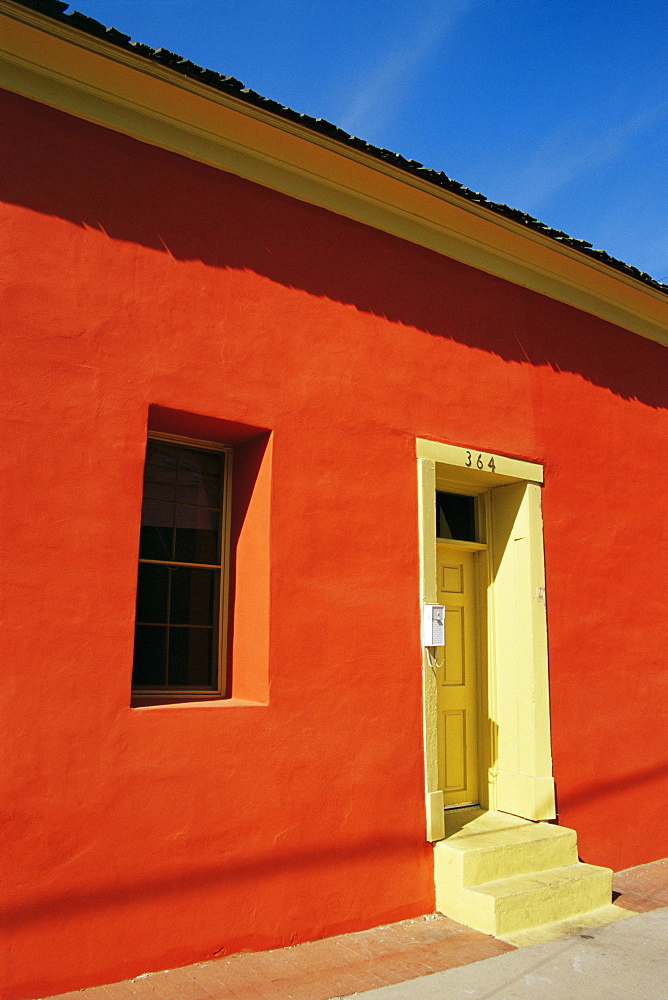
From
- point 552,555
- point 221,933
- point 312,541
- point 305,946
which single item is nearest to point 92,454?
point 312,541

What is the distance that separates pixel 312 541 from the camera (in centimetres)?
501

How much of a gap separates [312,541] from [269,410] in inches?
33.5

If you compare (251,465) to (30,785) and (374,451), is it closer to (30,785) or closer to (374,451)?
(374,451)

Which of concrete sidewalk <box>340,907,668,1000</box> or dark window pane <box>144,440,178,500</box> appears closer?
concrete sidewalk <box>340,907,668,1000</box>

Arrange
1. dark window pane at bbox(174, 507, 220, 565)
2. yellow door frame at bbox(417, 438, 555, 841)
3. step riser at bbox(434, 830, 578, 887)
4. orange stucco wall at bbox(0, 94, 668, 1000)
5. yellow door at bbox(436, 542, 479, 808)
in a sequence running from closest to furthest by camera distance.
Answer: orange stucco wall at bbox(0, 94, 668, 1000)
dark window pane at bbox(174, 507, 220, 565)
step riser at bbox(434, 830, 578, 887)
yellow door frame at bbox(417, 438, 555, 841)
yellow door at bbox(436, 542, 479, 808)

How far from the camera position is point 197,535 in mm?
5012

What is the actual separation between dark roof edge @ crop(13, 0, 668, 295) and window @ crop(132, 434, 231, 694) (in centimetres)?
207

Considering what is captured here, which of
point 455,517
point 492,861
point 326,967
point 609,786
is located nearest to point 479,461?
point 455,517

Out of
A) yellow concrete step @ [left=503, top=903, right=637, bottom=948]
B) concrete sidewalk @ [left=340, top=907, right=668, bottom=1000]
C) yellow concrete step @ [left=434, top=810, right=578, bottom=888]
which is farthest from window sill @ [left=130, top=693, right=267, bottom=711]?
yellow concrete step @ [left=503, top=903, right=637, bottom=948]

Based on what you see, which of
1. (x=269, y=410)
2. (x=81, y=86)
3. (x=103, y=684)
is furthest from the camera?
(x=269, y=410)

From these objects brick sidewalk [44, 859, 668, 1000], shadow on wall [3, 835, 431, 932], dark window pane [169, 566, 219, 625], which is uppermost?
dark window pane [169, 566, 219, 625]

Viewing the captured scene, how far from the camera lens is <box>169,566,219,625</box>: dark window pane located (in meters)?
4.85

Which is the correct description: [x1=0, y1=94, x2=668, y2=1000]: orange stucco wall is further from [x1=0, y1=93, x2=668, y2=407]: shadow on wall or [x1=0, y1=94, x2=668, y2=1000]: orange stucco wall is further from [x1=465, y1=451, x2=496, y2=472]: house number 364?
[x1=465, y1=451, x2=496, y2=472]: house number 364

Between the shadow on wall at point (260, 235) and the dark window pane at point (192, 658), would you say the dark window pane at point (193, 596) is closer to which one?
the dark window pane at point (192, 658)
